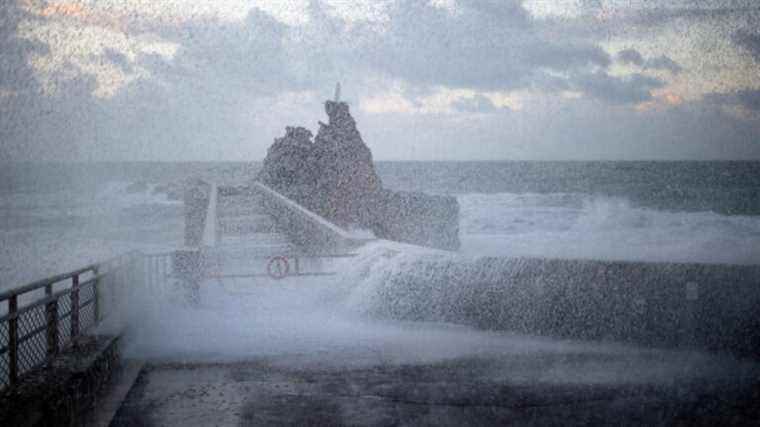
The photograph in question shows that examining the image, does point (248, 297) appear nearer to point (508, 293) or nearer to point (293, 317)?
point (293, 317)

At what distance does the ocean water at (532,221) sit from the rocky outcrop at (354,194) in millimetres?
1180

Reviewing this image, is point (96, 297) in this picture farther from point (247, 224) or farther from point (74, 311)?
point (247, 224)

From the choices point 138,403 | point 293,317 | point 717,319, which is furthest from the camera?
point 293,317

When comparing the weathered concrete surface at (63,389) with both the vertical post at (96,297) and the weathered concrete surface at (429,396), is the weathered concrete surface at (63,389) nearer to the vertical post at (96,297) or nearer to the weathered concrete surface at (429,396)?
the weathered concrete surface at (429,396)

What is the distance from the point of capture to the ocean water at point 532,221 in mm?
19703

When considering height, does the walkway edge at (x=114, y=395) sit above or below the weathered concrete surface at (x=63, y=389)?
below

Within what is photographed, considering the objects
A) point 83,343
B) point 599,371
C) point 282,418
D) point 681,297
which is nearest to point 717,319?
point 681,297

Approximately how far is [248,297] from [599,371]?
6.99m

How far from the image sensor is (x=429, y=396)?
229 inches

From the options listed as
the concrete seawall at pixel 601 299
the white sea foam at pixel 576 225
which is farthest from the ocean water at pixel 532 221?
the concrete seawall at pixel 601 299

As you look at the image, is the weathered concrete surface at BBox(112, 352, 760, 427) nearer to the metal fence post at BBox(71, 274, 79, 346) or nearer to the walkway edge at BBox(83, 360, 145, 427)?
the walkway edge at BBox(83, 360, 145, 427)

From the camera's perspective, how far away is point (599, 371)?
21.6ft

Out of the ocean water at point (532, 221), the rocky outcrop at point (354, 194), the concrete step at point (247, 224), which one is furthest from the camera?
the ocean water at point (532, 221)

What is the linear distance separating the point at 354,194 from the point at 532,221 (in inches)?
988
